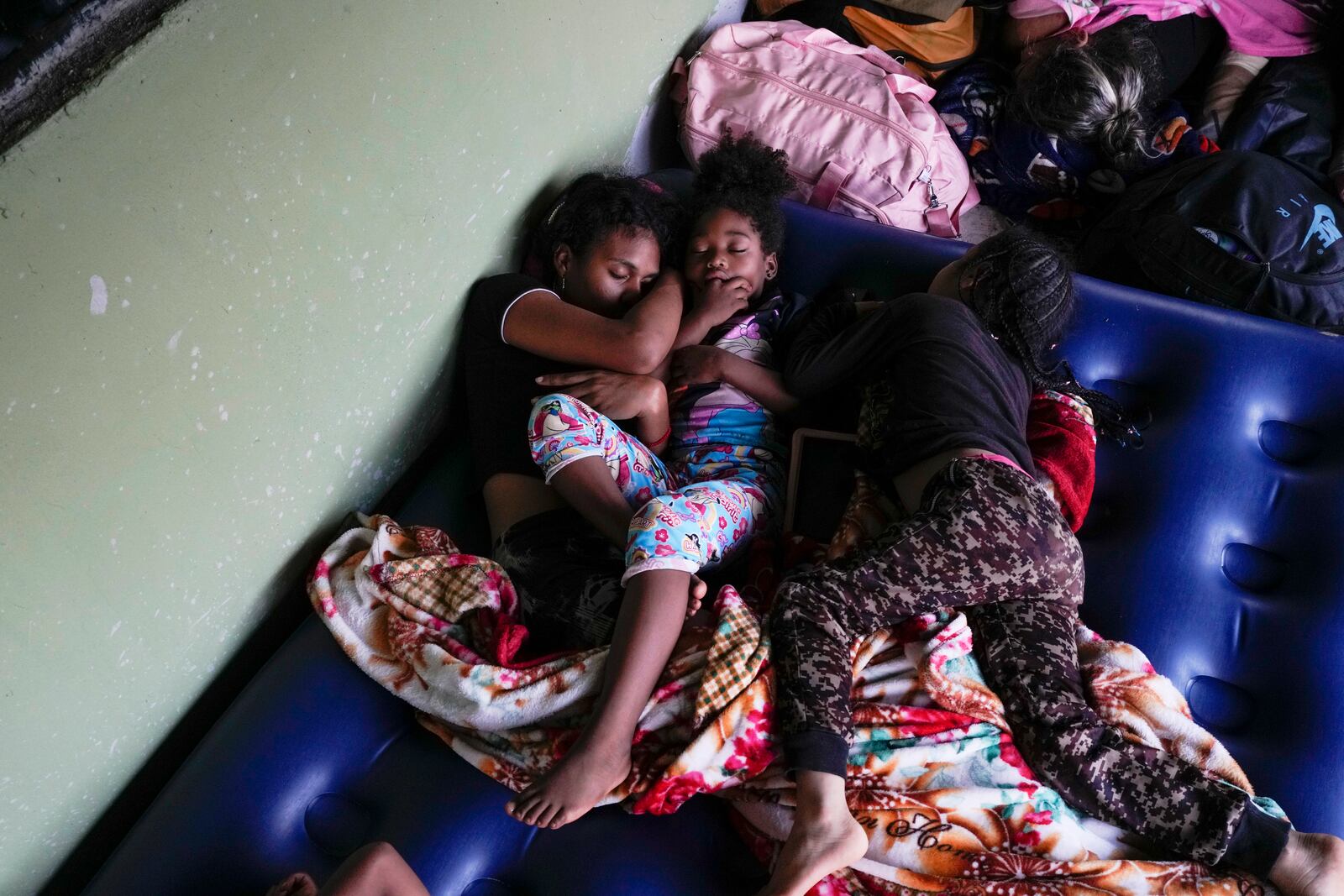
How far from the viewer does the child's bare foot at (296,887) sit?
1.06m

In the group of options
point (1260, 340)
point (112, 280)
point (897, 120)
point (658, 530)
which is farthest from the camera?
point (897, 120)

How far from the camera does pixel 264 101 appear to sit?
3.31 ft

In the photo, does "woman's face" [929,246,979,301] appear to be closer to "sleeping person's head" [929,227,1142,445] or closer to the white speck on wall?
"sleeping person's head" [929,227,1142,445]

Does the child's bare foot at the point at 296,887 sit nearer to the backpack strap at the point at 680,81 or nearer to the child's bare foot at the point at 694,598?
the child's bare foot at the point at 694,598

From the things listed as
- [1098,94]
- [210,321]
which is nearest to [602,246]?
[210,321]

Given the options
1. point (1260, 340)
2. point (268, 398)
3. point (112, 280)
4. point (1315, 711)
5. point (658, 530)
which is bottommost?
point (1315, 711)

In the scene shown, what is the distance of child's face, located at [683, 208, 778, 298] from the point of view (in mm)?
1593

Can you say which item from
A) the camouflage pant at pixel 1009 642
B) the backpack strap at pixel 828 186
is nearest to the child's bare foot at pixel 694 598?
the camouflage pant at pixel 1009 642

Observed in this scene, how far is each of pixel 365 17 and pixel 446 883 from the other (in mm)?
1033

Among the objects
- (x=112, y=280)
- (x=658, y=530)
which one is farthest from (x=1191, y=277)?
(x=112, y=280)

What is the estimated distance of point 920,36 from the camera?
2.08m

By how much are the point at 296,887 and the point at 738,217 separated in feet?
3.87

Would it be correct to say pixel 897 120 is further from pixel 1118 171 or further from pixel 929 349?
pixel 929 349

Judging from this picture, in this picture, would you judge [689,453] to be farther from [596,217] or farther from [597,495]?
[596,217]
